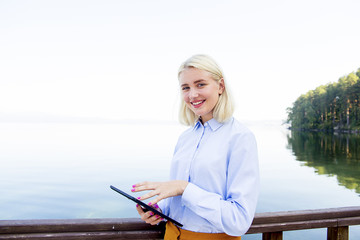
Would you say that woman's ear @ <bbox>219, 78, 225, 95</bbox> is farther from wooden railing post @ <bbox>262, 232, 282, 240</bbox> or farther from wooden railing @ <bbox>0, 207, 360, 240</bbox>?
wooden railing post @ <bbox>262, 232, 282, 240</bbox>

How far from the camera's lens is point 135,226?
1472mm

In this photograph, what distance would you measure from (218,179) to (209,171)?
2.1 inches

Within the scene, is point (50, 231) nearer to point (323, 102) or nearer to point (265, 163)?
point (265, 163)

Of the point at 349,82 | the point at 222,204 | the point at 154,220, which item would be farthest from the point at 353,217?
the point at 349,82

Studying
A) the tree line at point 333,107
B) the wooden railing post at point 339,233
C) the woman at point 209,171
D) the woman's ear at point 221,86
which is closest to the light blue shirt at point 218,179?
the woman at point 209,171

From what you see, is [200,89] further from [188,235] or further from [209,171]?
[188,235]

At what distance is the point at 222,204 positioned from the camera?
42.2 inches

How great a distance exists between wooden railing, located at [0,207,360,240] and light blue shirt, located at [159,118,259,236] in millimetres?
235

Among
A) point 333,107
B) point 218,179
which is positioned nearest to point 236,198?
point 218,179

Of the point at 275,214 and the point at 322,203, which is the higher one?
the point at 275,214

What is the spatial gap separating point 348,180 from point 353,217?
16.3 m

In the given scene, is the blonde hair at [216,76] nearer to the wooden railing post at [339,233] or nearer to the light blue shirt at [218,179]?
the light blue shirt at [218,179]

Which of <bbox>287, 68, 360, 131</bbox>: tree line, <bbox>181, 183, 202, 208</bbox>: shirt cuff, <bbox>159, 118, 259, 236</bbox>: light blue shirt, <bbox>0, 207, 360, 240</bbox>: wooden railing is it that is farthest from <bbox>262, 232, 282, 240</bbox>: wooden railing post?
<bbox>287, 68, 360, 131</bbox>: tree line

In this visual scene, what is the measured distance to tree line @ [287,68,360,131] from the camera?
52688 millimetres
